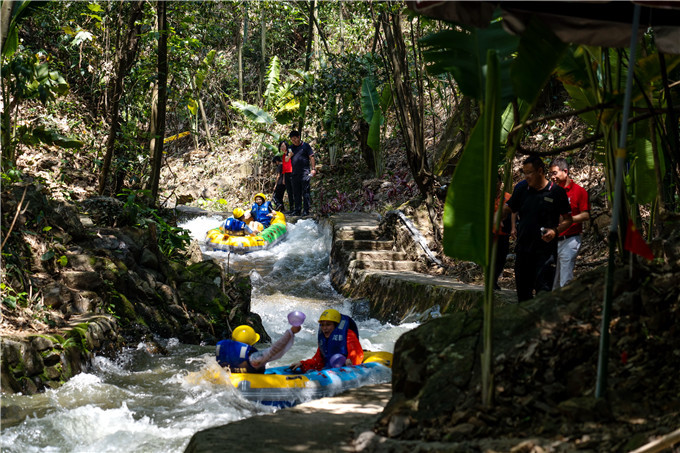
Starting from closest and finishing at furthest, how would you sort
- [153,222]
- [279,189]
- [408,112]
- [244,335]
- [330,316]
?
1. [244,335]
2. [330,316]
3. [153,222]
4. [408,112]
5. [279,189]

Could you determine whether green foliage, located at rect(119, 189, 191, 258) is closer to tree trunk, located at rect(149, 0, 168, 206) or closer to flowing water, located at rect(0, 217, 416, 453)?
tree trunk, located at rect(149, 0, 168, 206)

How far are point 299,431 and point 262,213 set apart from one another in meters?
14.1

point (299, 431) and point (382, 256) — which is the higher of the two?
point (382, 256)

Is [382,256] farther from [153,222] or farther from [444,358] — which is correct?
[444,358]

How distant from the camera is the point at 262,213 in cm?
1819

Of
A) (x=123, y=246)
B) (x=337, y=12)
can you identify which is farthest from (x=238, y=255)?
(x=337, y=12)

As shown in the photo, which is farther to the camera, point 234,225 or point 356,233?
point 234,225

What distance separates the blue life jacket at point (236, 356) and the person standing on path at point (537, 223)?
9.40 ft

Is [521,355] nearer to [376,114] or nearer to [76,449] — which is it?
[76,449]

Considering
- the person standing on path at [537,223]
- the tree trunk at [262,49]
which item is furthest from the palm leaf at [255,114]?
the person standing on path at [537,223]

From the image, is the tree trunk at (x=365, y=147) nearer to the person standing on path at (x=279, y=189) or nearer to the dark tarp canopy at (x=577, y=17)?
the person standing on path at (x=279, y=189)

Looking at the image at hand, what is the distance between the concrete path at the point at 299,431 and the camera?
400 centimetres

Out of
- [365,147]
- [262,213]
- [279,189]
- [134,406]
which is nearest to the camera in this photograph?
[134,406]

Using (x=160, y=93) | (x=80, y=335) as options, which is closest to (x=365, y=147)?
(x=160, y=93)
